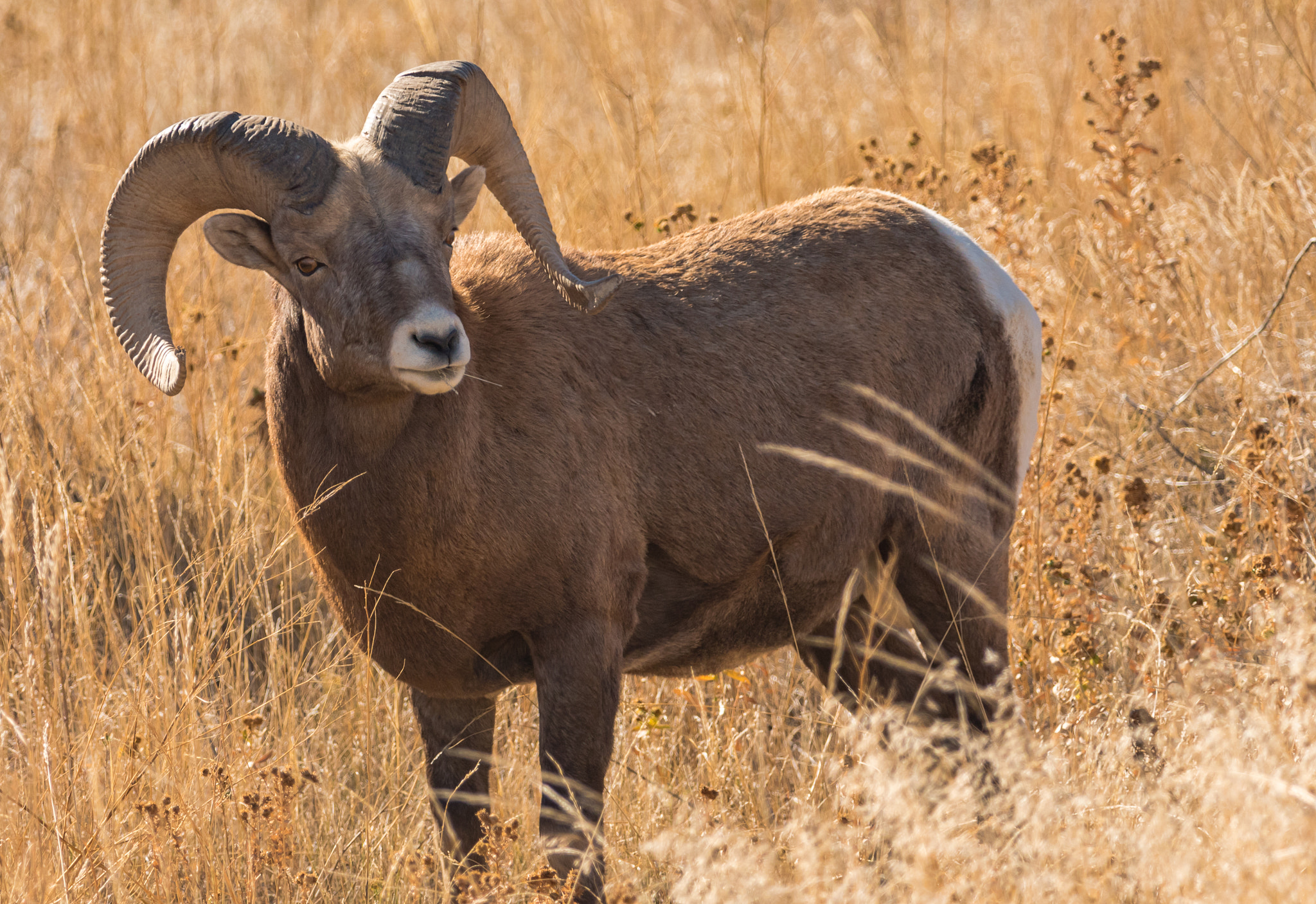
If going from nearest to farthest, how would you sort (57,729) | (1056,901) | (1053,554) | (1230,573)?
(1056,901) → (57,729) → (1230,573) → (1053,554)

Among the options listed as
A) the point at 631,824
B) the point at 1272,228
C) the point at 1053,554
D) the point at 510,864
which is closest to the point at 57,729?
the point at 510,864

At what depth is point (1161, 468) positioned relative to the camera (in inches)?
237

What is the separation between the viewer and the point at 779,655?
5.49 metres

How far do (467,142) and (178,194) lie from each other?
2.77 feet

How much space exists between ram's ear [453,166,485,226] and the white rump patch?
5.44 feet

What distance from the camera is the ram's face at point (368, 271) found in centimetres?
331

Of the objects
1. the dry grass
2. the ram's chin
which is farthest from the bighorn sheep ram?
the dry grass

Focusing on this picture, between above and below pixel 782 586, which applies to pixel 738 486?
above

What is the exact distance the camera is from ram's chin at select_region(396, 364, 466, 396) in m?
3.29

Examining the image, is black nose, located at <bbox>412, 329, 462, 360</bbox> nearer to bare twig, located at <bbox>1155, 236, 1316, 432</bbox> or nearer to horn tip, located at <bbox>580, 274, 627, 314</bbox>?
horn tip, located at <bbox>580, 274, 627, 314</bbox>

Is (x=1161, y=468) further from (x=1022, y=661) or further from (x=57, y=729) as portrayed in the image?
(x=57, y=729)

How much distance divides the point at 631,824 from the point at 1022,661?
1702 millimetres

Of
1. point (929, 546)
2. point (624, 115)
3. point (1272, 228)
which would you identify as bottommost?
point (929, 546)

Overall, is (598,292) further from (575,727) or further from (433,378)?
(575,727)
